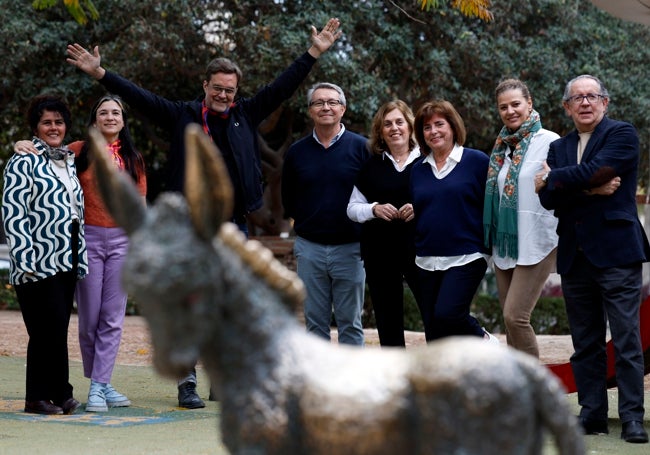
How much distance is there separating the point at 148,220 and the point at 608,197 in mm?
3973

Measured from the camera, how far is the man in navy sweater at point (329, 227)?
23.0ft

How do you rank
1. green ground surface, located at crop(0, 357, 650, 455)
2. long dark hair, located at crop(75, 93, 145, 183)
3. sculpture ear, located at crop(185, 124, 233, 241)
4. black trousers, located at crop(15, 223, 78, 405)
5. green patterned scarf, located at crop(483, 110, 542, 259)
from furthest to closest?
long dark hair, located at crop(75, 93, 145, 183), black trousers, located at crop(15, 223, 78, 405), green patterned scarf, located at crop(483, 110, 542, 259), green ground surface, located at crop(0, 357, 650, 455), sculpture ear, located at crop(185, 124, 233, 241)

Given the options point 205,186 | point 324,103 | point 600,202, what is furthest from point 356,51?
point 205,186

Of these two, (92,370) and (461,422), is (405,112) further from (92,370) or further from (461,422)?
(461,422)

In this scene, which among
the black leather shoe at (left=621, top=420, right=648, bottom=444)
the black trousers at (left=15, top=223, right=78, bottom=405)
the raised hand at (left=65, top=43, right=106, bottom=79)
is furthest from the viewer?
the black trousers at (left=15, top=223, right=78, bottom=405)

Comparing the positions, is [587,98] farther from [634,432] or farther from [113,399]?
[113,399]

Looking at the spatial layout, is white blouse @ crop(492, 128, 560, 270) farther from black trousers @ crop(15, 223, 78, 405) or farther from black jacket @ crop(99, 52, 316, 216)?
black trousers @ crop(15, 223, 78, 405)

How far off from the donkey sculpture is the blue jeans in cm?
432

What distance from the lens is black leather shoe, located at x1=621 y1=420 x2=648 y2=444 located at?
5.80m

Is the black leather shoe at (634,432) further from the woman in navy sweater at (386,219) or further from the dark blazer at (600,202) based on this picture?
the woman in navy sweater at (386,219)

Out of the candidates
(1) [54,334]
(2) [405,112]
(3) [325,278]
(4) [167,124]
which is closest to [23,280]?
(1) [54,334]

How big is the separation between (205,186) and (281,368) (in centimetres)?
53

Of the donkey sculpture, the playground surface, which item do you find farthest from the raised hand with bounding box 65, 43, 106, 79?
the donkey sculpture

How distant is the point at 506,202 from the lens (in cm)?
627
